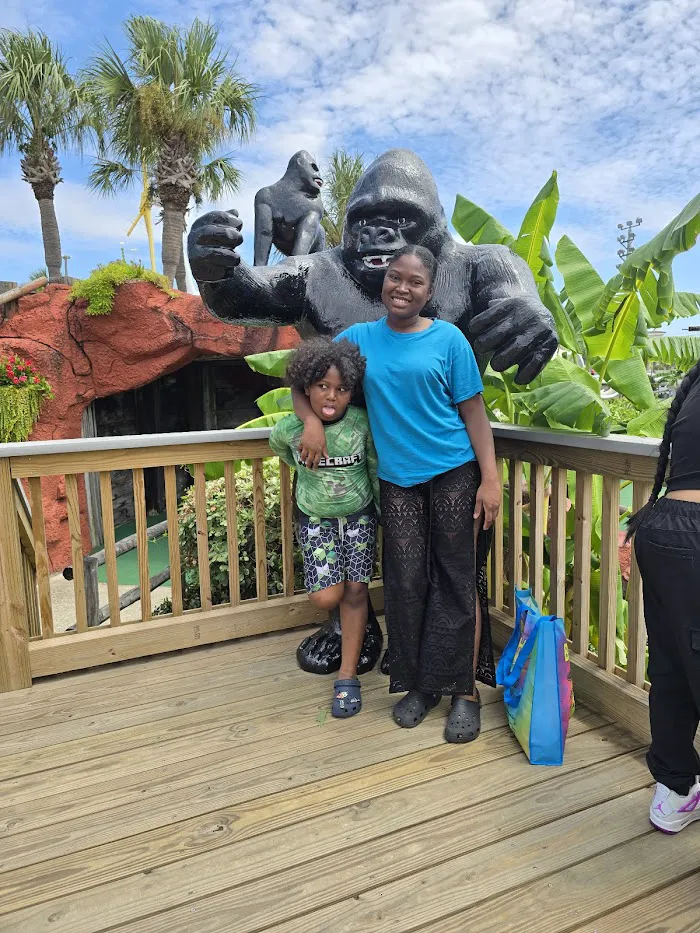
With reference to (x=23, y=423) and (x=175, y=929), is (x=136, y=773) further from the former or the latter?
(x=23, y=423)

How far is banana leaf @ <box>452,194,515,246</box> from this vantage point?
9.73 feet

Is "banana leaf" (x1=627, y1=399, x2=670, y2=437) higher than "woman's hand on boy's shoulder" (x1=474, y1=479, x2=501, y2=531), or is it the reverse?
"banana leaf" (x1=627, y1=399, x2=670, y2=437)

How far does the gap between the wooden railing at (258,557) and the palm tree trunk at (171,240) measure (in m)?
10.0

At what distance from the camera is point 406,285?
165 cm

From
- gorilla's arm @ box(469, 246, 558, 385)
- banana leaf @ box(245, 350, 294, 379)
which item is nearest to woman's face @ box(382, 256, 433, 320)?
gorilla's arm @ box(469, 246, 558, 385)

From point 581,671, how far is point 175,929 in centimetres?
133

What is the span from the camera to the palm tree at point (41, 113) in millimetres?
11539

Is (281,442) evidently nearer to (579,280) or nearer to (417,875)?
(417,875)

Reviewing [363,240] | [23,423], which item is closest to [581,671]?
[363,240]

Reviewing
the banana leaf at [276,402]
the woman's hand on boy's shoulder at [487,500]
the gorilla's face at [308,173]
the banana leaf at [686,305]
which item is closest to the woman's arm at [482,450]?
the woman's hand on boy's shoulder at [487,500]

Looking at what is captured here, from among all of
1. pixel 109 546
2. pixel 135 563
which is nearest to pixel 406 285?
pixel 109 546

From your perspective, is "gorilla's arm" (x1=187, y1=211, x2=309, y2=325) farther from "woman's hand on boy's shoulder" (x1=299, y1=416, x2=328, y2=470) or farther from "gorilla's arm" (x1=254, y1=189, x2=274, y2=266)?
"gorilla's arm" (x1=254, y1=189, x2=274, y2=266)

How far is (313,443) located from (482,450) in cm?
46

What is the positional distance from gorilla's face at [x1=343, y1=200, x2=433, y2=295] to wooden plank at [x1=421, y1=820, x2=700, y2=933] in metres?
1.63
